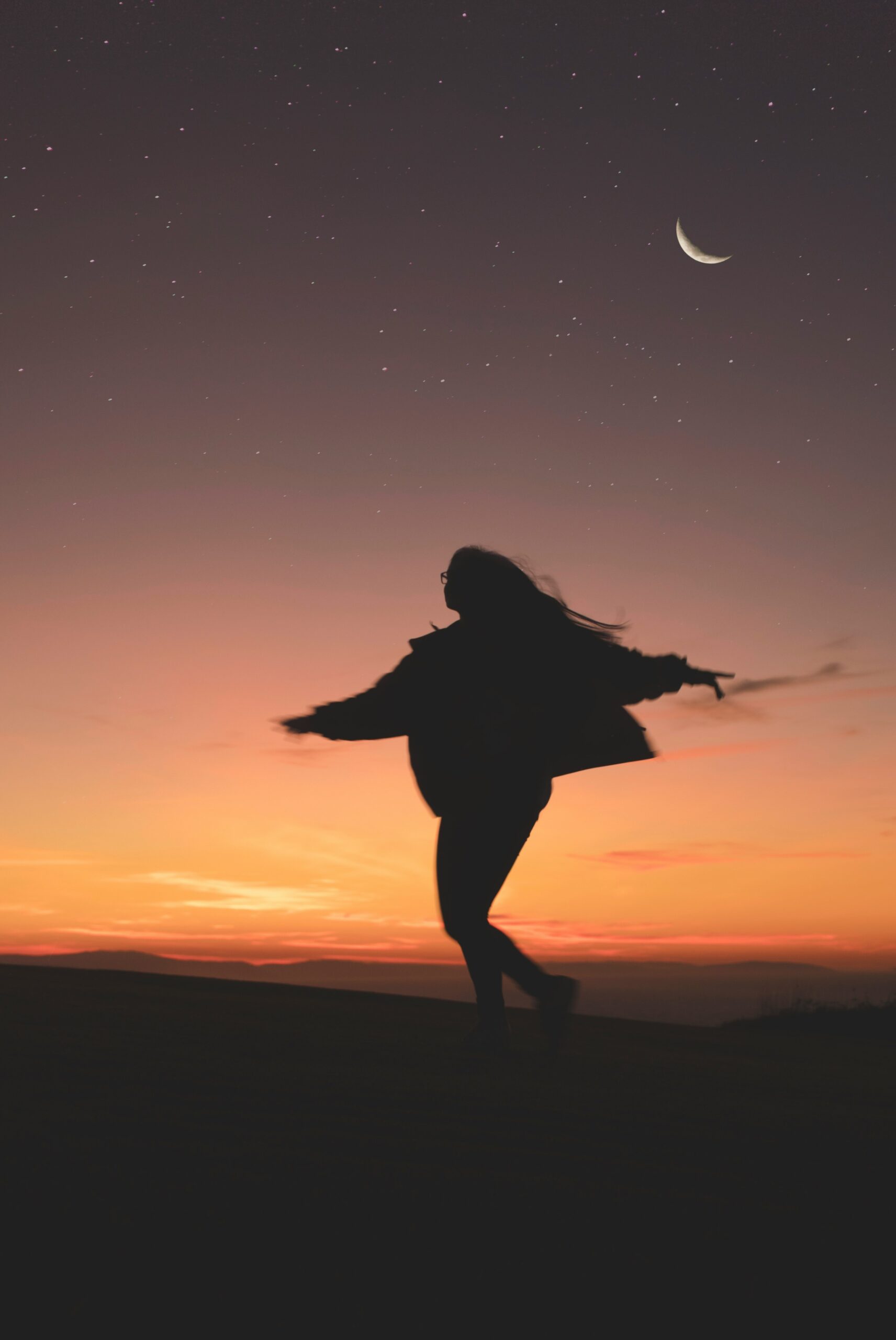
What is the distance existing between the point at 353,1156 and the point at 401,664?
280 cm

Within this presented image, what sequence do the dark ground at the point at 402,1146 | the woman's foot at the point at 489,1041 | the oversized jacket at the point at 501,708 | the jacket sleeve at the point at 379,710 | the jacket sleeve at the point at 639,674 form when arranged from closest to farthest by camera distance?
the dark ground at the point at 402,1146, the woman's foot at the point at 489,1041, the oversized jacket at the point at 501,708, the jacket sleeve at the point at 379,710, the jacket sleeve at the point at 639,674

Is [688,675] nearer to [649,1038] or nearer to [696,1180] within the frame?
[649,1038]

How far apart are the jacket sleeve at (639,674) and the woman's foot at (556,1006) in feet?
4.50

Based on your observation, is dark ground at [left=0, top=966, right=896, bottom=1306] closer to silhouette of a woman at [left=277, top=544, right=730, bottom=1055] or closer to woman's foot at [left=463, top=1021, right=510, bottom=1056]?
woman's foot at [left=463, top=1021, right=510, bottom=1056]

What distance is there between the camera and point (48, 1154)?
1.83 m

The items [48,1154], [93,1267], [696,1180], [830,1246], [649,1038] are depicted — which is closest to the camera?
[93,1267]

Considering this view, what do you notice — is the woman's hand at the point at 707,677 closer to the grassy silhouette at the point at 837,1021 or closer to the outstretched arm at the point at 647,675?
the outstretched arm at the point at 647,675

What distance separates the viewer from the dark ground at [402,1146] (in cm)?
151

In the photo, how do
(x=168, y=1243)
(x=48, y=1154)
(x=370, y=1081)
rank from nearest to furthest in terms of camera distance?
(x=168, y=1243) < (x=48, y=1154) < (x=370, y=1081)

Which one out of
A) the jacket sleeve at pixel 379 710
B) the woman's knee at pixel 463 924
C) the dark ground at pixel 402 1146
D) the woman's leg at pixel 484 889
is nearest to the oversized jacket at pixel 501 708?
the jacket sleeve at pixel 379 710

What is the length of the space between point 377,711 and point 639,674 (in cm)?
129

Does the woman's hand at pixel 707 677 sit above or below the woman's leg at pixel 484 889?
above

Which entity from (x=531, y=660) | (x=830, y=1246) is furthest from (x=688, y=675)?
(x=830, y=1246)

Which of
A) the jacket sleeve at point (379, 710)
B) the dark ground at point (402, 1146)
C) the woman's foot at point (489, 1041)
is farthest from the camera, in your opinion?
the jacket sleeve at point (379, 710)
